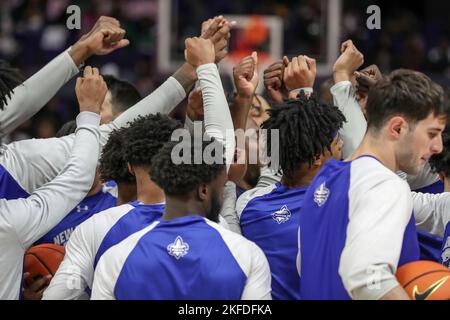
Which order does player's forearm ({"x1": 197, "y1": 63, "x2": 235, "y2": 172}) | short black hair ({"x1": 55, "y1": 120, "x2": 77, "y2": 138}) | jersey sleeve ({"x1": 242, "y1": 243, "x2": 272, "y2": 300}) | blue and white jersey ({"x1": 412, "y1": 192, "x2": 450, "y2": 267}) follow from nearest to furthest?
jersey sleeve ({"x1": 242, "y1": 243, "x2": 272, "y2": 300}) → player's forearm ({"x1": 197, "y1": 63, "x2": 235, "y2": 172}) → blue and white jersey ({"x1": 412, "y1": 192, "x2": 450, "y2": 267}) → short black hair ({"x1": 55, "y1": 120, "x2": 77, "y2": 138})

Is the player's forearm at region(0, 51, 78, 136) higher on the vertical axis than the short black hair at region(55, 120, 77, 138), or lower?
higher

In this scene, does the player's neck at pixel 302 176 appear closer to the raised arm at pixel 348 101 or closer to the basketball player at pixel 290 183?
the basketball player at pixel 290 183

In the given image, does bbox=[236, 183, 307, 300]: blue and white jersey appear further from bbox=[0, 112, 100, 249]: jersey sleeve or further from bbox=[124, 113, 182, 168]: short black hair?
bbox=[0, 112, 100, 249]: jersey sleeve

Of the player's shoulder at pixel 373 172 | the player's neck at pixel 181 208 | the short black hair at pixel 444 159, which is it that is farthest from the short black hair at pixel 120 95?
the player's shoulder at pixel 373 172

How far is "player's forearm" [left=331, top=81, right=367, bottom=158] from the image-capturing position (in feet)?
13.5

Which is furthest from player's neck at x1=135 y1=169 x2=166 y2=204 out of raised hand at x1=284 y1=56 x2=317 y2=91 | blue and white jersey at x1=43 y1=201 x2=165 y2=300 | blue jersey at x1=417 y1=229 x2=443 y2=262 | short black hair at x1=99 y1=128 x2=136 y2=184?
blue jersey at x1=417 y1=229 x2=443 y2=262

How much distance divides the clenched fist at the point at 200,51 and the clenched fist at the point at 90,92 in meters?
0.47

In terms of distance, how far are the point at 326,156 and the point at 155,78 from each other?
737cm

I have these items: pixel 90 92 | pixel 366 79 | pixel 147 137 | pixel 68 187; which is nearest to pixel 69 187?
pixel 68 187

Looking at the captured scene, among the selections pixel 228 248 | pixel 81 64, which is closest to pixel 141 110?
pixel 81 64

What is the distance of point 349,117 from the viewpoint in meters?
4.13

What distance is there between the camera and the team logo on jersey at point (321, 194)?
330cm

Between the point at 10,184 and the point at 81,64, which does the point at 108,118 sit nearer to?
the point at 81,64

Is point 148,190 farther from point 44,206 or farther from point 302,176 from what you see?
point 302,176
